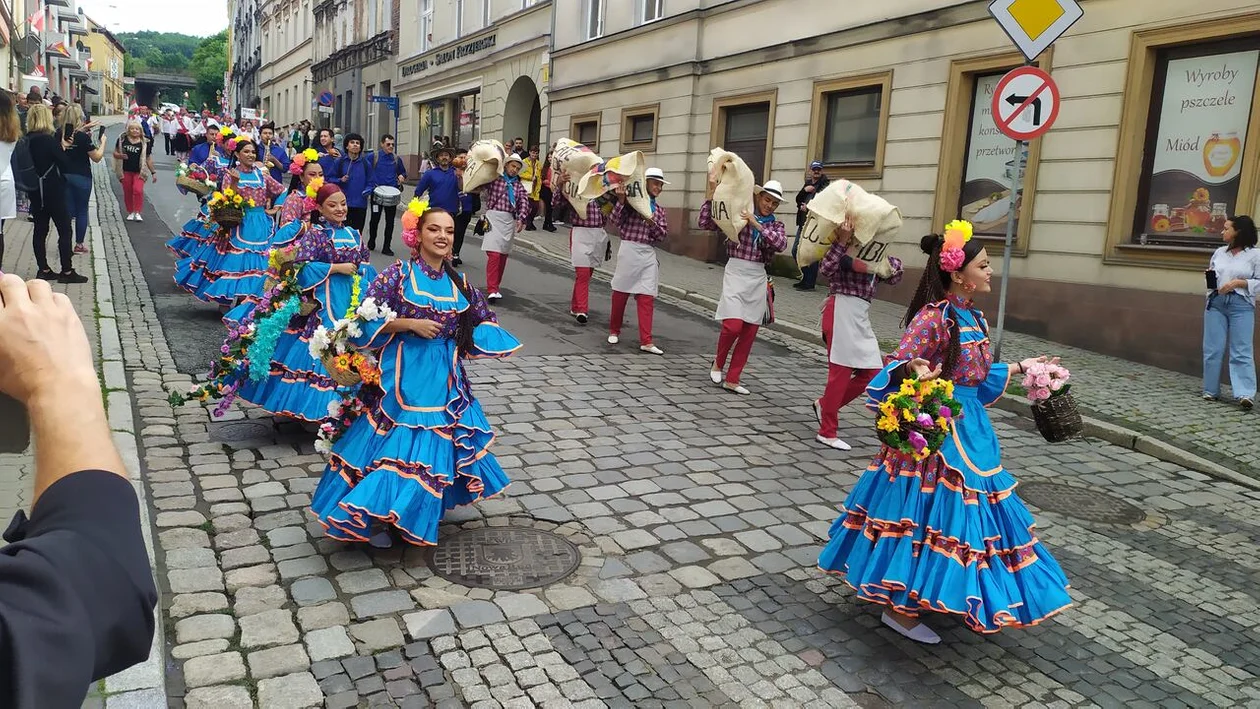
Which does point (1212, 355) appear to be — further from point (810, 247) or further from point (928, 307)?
point (928, 307)

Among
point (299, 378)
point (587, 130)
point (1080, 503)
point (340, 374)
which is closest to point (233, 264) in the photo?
point (299, 378)

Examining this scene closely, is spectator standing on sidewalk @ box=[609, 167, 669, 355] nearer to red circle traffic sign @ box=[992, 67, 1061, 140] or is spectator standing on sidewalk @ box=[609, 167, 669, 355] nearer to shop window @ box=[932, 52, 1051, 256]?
red circle traffic sign @ box=[992, 67, 1061, 140]

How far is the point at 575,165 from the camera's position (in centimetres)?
1142

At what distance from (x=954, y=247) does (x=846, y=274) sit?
10.7 feet

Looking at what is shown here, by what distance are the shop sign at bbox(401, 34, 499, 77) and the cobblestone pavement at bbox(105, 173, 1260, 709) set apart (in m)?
23.1

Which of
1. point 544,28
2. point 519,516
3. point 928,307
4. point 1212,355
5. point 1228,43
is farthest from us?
point 544,28

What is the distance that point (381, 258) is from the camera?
1599cm

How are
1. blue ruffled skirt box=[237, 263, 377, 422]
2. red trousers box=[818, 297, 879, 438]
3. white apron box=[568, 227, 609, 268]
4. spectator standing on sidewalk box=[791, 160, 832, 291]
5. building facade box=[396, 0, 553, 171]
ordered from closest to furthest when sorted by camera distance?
blue ruffled skirt box=[237, 263, 377, 422] → red trousers box=[818, 297, 879, 438] → white apron box=[568, 227, 609, 268] → spectator standing on sidewalk box=[791, 160, 832, 291] → building facade box=[396, 0, 553, 171]

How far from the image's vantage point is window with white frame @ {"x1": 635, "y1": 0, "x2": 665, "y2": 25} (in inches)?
782

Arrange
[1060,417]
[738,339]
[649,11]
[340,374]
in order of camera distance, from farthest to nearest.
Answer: [649,11], [738,339], [340,374], [1060,417]

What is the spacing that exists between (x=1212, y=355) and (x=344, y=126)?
136 feet

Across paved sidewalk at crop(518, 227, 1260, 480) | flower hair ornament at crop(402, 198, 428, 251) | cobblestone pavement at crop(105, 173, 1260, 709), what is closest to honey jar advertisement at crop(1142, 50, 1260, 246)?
paved sidewalk at crop(518, 227, 1260, 480)

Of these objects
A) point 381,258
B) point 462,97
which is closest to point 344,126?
point 462,97

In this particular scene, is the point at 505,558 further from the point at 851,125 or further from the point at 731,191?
the point at 851,125
